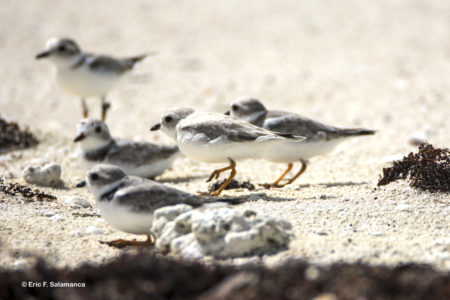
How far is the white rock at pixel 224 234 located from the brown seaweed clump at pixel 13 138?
5.25 m

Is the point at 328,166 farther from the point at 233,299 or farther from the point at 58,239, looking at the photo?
the point at 233,299

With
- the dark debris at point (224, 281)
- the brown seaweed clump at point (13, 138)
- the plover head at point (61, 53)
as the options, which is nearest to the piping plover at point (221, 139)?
the dark debris at point (224, 281)

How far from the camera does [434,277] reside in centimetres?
374

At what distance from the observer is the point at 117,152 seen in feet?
25.1

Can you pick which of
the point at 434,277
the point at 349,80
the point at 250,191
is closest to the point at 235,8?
the point at 349,80

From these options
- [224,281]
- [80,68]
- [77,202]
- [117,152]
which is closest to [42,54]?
[80,68]

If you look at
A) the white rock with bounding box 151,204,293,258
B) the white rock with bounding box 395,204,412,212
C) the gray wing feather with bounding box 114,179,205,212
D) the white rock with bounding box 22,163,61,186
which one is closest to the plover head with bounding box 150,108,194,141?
the white rock with bounding box 22,163,61,186

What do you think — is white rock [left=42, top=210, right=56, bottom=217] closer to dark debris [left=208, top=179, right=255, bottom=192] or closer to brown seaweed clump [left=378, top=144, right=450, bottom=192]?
dark debris [left=208, top=179, right=255, bottom=192]

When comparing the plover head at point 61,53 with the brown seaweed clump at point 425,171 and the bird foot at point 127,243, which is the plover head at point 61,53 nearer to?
the bird foot at point 127,243

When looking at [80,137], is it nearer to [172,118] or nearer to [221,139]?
[172,118]

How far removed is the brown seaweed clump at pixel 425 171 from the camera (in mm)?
5883

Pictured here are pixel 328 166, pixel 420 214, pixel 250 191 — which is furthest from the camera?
pixel 328 166

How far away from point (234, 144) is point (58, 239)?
2.14m

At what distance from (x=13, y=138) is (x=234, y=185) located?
4.05 meters
